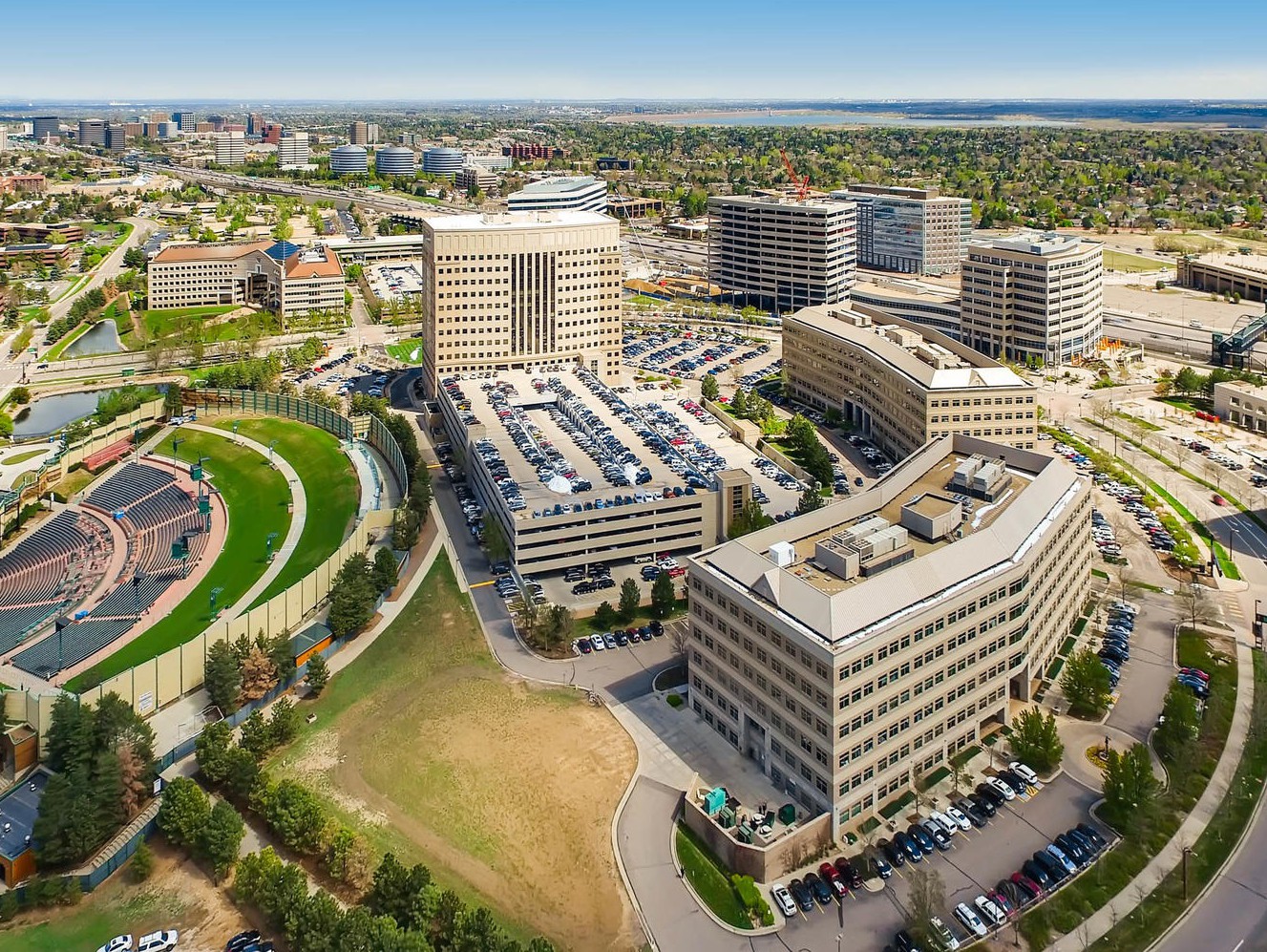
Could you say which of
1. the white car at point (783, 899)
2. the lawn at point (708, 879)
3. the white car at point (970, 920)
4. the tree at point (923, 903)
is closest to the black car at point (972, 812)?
the tree at point (923, 903)


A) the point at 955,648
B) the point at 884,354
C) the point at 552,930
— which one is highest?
the point at 884,354

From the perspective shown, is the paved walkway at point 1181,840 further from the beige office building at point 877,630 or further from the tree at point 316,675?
the tree at point 316,675

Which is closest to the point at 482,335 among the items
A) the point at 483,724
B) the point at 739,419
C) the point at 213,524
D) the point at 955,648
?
the point at 739,419

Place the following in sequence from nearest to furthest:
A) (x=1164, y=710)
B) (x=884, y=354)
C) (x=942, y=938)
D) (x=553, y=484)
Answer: (x=942, y=938)
(x=1164, y=710)
(x=553, y=484)
(x=884, y=354)

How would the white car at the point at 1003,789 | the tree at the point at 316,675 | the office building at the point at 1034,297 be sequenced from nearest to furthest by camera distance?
the white car at the point at 1003,789 → the tree at the point at 316,675 → the office building at the point at 1034,297

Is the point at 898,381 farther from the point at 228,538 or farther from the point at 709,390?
the point at 228,538

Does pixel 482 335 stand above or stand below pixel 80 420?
above

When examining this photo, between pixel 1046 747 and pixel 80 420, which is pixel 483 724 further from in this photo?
pixel 80 420
